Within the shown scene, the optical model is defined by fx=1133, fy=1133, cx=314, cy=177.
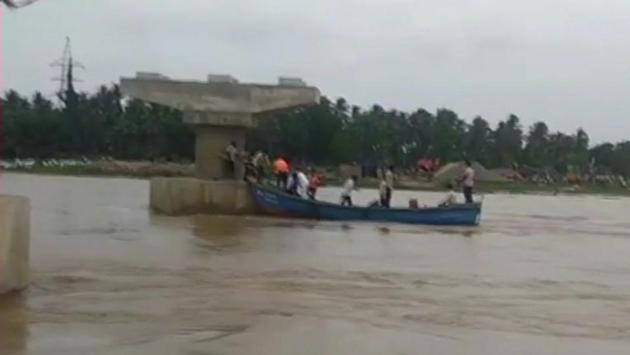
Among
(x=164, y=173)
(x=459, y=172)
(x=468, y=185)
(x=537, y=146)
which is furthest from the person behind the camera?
(x=537, y=146)

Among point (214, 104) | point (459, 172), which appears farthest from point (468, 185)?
point (459, 172)

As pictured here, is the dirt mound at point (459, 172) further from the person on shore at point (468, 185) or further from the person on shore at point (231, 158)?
the person on shore at point (231, 158)

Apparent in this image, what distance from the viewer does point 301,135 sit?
98875 millimetres

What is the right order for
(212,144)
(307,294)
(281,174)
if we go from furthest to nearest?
1. (281,174)
2. (212,144)
3. (307,294)

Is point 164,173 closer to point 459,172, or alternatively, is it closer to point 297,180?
point 459,172

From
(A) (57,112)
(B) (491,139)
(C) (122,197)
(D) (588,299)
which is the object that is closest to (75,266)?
(D) (588,299)

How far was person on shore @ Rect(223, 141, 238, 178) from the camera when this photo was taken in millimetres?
33750

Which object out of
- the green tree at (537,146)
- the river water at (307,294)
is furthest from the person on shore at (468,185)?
the green tree at (537,146)

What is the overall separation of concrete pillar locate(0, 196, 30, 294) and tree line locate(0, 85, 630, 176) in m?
67.8

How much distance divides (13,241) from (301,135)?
86729 millimetres

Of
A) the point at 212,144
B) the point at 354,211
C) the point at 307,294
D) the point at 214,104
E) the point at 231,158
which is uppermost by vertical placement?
the point at 214,104

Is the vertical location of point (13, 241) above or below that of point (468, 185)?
below

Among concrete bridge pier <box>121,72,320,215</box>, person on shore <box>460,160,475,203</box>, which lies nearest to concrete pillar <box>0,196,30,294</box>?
concrete bridge pier <box>121,72,320,215</box>

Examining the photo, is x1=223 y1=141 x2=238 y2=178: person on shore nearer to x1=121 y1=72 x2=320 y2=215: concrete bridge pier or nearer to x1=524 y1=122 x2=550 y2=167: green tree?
x1=121 y1=72 x2=320 y2=215: concrete bridge pier
